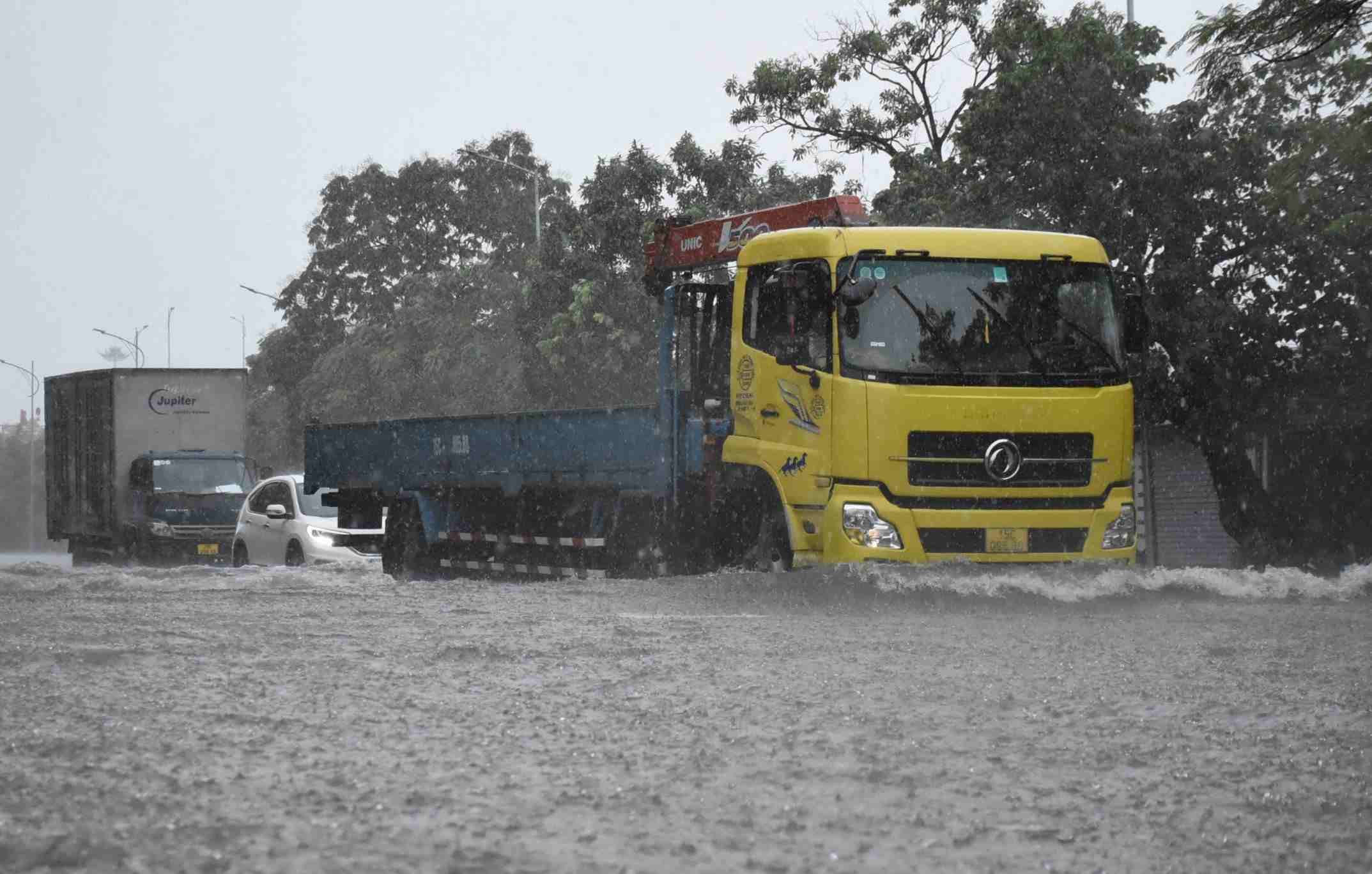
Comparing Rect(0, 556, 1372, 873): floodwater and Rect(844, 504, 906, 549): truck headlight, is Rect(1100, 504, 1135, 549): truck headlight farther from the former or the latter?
Rect(844, 504, 906, 549): truck headlight

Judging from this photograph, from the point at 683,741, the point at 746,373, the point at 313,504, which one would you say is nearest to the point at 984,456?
the point at 746,373

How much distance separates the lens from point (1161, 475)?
28.4 m

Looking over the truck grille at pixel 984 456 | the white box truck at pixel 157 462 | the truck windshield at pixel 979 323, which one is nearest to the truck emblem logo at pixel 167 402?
the white box truck at pixel 157 462

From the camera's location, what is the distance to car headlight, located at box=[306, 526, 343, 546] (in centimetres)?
2139

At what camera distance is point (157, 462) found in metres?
28.6

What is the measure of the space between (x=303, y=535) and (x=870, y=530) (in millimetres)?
10929

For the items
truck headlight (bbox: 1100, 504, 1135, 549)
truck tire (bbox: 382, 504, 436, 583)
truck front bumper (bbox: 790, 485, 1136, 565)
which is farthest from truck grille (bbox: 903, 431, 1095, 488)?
truck tire (bbox: 382, 504, 436, 583)

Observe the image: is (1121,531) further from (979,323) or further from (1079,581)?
(979,323)

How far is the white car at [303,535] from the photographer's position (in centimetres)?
2141

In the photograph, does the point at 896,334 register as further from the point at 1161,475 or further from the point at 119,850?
the point at 1161,475

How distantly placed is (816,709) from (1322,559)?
17.4m

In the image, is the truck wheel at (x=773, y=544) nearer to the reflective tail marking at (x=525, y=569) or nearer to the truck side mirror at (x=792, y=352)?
the truck side mirror at (x=792, y=352)

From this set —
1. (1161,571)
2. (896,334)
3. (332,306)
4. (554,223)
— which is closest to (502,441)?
(896,334)

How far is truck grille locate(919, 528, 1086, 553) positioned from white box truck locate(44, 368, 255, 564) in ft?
59.7
